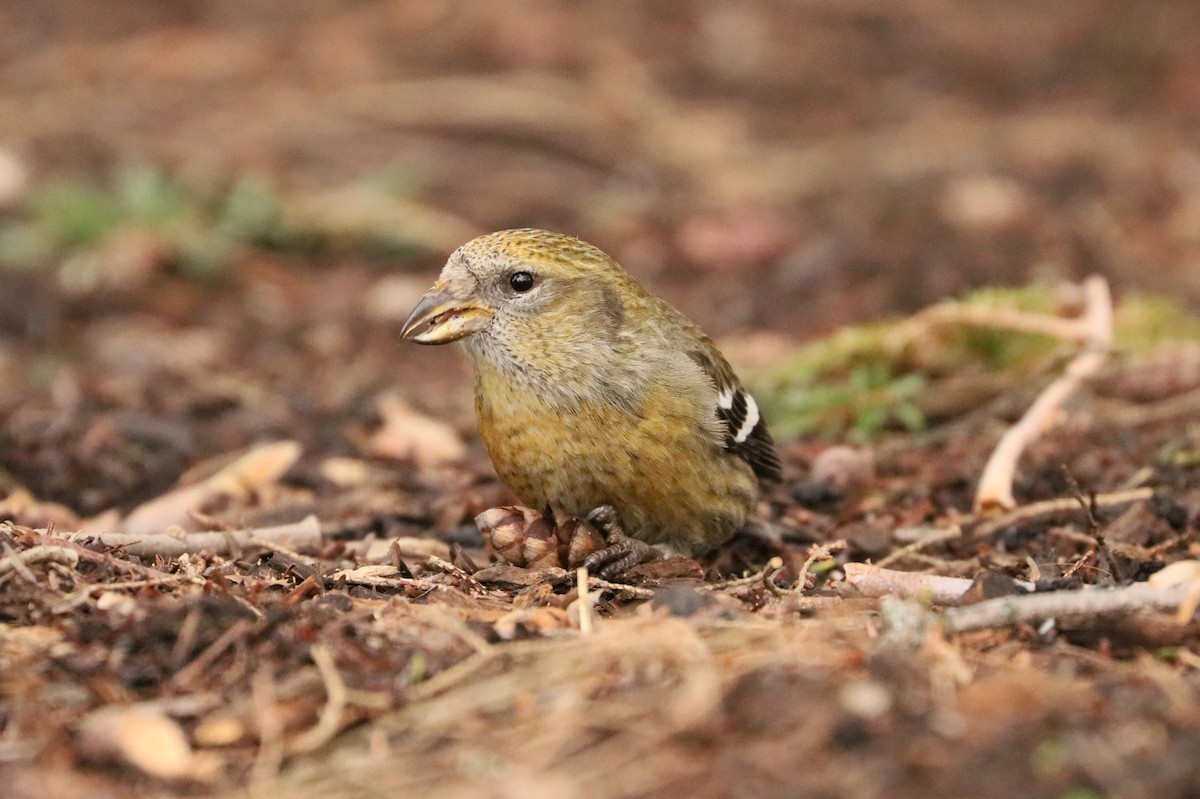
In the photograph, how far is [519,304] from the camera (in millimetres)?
5113

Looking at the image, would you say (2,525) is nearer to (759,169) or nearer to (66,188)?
(66,188)

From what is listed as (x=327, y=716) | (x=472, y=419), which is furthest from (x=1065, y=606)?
(x=472, y=419)

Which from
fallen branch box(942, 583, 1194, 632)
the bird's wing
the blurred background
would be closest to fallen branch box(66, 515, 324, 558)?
the blurred background

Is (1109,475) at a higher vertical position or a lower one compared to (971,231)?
lower

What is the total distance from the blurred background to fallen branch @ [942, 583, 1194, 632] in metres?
3.91

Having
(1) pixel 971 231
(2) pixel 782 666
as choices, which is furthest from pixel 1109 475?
(1) pixel 971 231

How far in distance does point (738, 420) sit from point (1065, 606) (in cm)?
202

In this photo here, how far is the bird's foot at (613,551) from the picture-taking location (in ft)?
15.1

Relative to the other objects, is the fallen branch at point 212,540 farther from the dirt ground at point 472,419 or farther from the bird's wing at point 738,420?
the bird's wing at point 738,420

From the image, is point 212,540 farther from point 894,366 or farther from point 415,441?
point 894,366

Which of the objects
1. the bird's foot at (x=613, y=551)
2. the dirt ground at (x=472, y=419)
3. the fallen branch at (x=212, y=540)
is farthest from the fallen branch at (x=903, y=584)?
the fallen branch at (x=212, y=540)

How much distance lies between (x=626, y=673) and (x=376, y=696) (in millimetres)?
592

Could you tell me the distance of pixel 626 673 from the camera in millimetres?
3459

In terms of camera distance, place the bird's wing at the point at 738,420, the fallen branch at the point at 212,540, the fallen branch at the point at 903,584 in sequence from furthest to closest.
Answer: the bird's wing at the point at 738,420, the fallen branch at the point at 212,540, the fallen branch at the point at 903,584
